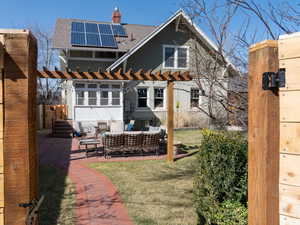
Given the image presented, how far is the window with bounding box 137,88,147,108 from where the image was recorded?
1666cm

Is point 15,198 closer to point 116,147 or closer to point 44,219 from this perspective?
point 44,219

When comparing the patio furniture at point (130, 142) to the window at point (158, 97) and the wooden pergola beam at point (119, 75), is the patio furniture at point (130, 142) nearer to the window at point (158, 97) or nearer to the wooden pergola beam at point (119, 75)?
the wooden pergola beam at point (119, 75)

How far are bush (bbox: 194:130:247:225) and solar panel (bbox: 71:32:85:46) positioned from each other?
42.9 feet

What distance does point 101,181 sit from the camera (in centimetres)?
605

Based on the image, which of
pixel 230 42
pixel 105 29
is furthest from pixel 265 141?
pixel 105 29

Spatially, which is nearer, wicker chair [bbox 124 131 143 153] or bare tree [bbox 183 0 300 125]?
bare tree [bbox 183 0 300 125]

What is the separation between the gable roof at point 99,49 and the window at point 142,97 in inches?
120

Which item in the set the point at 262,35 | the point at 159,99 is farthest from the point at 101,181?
the point at 159,99

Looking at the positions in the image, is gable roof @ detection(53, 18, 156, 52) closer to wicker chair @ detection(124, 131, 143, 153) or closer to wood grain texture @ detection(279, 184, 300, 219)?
wicker chair @ detection(124, 131, 143, 153)

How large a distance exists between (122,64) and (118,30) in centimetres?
344

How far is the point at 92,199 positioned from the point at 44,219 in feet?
3.59

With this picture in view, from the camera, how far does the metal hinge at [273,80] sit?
68.8 inches

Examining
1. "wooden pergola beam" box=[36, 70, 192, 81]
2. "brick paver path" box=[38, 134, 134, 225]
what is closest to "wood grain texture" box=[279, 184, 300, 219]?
"brick paver path" box=[38, 134, 134, 225]

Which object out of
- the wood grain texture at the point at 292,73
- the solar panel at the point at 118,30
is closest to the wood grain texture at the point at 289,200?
the wood grain texture at the point at 292,73
